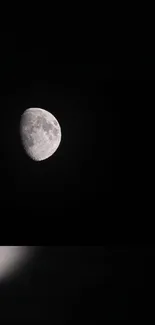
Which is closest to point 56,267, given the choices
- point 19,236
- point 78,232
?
point 78,232

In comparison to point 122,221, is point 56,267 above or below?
below

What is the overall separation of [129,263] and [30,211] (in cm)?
171

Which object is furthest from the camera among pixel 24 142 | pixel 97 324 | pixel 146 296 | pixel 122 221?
pixel 122 221

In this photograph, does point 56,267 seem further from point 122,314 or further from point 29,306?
point 122,314

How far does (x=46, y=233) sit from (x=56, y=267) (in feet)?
4.79

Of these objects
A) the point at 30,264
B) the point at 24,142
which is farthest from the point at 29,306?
the point at 24,142

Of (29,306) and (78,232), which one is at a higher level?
(78,232)

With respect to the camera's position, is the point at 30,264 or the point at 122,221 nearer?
the point at 30,264

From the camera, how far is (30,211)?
3730 mm

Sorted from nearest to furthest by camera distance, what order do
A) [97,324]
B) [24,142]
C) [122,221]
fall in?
[97,324], [24,142], [122,221]

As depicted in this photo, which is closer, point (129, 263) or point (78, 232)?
point (129, 263)

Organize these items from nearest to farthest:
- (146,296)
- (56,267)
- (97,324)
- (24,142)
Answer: (97,324) → (146,296) → (56,267) → (24,142)

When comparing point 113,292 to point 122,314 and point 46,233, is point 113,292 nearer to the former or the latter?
point 122,314

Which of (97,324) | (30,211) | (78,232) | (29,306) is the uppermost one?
(30,211)
